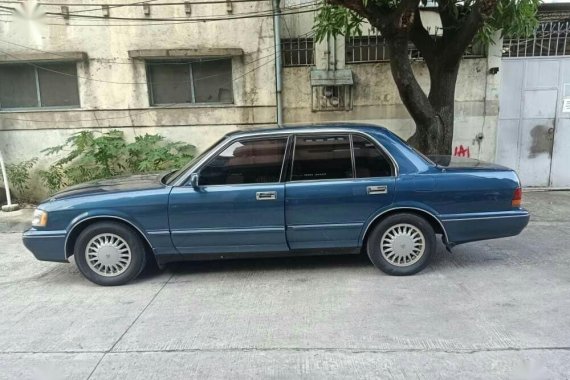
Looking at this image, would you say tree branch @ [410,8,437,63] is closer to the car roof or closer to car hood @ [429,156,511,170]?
car hood @ [429,156,511,170]

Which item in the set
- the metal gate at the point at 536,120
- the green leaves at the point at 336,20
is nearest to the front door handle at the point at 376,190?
the green leaves at the point at 336,20

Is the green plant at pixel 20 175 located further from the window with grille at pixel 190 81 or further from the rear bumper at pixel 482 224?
the rear bumper at pixel 482 224

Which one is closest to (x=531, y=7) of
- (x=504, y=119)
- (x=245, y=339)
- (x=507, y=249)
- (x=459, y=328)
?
(x=504, y=119)

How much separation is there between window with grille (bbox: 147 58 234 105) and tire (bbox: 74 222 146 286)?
477 centimetres

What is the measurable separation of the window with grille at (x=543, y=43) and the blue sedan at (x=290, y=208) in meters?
5.09

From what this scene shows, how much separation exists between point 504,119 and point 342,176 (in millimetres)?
5665

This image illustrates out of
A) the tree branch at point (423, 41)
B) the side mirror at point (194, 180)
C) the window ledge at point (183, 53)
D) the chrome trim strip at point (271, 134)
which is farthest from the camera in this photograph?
the window ledge at point (183, 53)

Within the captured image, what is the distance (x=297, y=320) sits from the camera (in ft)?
12.4

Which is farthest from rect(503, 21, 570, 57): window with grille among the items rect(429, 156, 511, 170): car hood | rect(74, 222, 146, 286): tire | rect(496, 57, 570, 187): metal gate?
rect(74, 222, 146, 286): tire

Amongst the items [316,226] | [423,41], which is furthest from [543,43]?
[316,226]

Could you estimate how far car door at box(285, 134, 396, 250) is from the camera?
14.8ft

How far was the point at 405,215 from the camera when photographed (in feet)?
15.1

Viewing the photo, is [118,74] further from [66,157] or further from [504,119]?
[504,119]

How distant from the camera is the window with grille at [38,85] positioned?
346 inches
